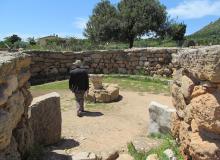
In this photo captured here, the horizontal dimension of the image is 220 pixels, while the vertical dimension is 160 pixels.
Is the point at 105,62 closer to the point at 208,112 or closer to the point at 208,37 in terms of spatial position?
the point at 208,112

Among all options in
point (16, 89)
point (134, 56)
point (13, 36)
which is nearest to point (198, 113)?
point (16, 89)

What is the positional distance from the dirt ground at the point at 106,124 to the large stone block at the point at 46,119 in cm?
30

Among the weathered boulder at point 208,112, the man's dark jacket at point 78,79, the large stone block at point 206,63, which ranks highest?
the large stone block at point 206,63

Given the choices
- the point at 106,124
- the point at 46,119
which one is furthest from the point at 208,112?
the point at 106,124

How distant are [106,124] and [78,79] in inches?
73.5

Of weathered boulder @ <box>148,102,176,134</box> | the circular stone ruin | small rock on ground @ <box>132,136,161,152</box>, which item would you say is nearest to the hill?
the circular stone ruin

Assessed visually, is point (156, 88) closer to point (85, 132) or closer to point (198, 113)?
point (85, 132)

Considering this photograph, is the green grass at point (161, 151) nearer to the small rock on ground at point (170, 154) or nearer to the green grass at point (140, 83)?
the small rock on ground at point (170, 154)

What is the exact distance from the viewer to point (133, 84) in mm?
15680

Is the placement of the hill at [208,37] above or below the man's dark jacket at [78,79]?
above

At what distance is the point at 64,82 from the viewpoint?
16469 millimetres

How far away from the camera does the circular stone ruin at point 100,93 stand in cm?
1275

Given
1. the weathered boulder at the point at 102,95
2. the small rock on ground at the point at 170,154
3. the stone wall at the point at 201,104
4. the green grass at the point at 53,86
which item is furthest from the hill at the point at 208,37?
the stone wall at the point at 201,104

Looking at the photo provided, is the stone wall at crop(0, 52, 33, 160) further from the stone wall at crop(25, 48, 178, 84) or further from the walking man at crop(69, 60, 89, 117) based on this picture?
the stone wall at crop(25, 48, 178, 84)
